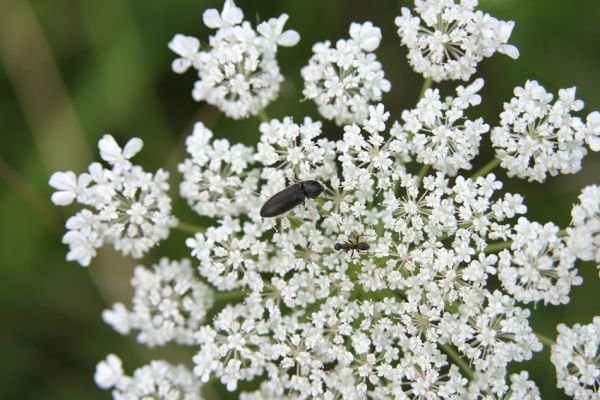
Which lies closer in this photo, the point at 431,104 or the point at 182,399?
the point at 431,104

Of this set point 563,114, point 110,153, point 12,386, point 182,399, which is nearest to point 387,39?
point 563,114

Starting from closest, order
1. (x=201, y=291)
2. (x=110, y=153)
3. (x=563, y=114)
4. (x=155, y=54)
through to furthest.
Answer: (x=563, y=114) → (x=110, y=153) → (x=201, y=291) → (x=155, y=54)

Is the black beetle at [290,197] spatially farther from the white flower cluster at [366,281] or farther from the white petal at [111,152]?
the white petal at [111,152]

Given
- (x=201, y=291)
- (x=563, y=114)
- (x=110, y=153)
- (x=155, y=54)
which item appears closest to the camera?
(x=563, y=114)

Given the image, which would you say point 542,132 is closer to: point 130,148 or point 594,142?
point 594,142

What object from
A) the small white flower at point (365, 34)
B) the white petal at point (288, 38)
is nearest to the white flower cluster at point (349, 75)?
the small white flower at point (365, 34)

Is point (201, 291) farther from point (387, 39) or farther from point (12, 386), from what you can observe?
point (387, 39)

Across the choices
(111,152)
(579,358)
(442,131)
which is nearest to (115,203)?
(111,152)
